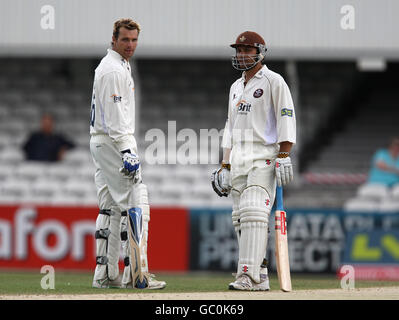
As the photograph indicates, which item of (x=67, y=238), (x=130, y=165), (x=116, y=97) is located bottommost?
(x=67, y=238)

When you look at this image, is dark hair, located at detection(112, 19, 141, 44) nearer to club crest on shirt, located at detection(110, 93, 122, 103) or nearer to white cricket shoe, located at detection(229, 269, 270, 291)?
club crest on shirt, located at detection(110, 93, 122, 103)

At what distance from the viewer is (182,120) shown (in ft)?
54.2

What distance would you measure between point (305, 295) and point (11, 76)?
1138 cm

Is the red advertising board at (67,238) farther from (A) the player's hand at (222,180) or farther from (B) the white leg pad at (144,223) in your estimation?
(B) the white leg pad at (144,223)

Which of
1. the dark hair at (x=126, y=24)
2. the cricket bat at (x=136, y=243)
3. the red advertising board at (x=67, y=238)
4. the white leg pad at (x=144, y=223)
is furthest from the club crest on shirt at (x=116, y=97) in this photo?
the red advertising board at (x=67, y=238)

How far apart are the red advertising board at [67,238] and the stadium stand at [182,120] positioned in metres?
0.40

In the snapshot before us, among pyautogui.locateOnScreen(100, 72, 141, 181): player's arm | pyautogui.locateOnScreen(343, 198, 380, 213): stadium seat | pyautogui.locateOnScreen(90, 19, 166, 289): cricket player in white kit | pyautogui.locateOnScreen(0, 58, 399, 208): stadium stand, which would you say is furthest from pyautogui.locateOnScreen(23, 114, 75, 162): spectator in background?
pyautogui.locateOnScreen(100, 72, 141, 181): player's arm

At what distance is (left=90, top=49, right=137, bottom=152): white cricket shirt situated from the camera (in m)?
7.82

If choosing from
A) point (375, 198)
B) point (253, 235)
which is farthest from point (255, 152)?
point (375, 198)

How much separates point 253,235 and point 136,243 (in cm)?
95

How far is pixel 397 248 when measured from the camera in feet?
42.4

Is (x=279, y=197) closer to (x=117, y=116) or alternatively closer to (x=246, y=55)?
(x=246, y=55)

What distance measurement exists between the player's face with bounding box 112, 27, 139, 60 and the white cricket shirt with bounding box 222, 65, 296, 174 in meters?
0.99
